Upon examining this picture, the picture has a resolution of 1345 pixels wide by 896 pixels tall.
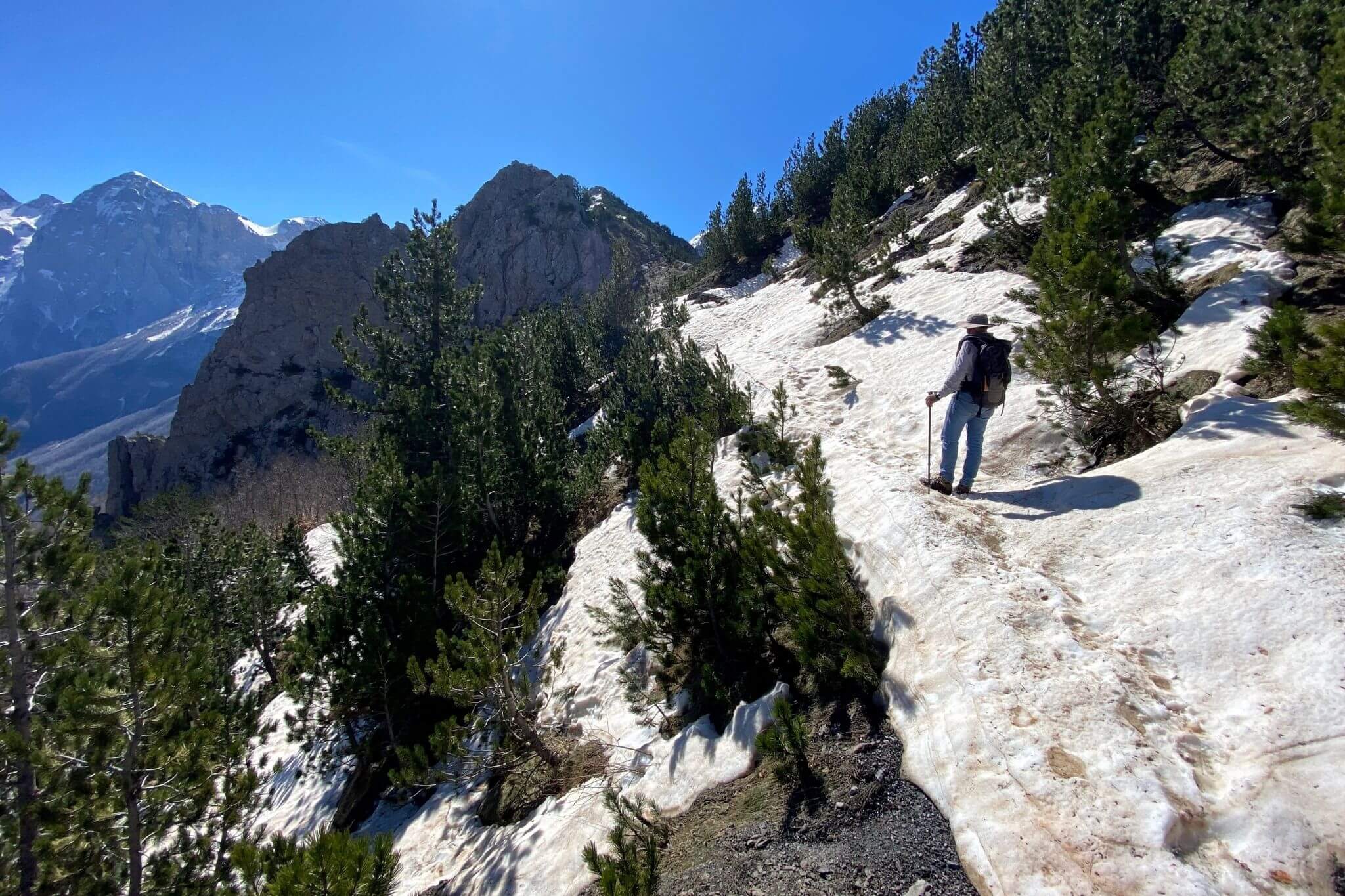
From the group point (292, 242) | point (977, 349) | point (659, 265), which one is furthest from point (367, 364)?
point (292, 242)

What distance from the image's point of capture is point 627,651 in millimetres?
7008

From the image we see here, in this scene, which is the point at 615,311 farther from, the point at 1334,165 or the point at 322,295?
the point at 322,295

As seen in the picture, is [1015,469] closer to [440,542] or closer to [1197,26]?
[440,542]

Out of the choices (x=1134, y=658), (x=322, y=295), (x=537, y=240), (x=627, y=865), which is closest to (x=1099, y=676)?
(x=1134, y=658)

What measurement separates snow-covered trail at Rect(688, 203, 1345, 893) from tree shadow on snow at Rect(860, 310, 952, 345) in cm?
574

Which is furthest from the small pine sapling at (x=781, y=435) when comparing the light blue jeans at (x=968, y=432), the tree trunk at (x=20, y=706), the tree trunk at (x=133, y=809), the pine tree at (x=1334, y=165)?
the tree trunk at (x=20, y=706)

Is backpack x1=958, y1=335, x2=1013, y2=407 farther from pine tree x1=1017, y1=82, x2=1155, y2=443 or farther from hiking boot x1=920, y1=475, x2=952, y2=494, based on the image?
hiking boot x1=920, y1=475, x2=952, y2=494

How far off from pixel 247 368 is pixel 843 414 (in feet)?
244

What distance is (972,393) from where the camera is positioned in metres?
5.97

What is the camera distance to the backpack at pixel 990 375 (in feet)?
19.3

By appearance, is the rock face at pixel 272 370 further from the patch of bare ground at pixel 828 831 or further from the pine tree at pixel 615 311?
the patch of bare ground at pixel 828 831

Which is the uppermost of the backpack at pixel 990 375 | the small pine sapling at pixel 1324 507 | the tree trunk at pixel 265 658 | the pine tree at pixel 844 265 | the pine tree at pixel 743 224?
the pine tree at pixel 743 224

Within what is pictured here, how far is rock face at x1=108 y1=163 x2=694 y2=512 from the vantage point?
60250mm

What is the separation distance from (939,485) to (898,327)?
7893mm
